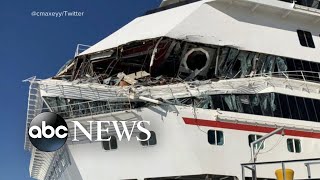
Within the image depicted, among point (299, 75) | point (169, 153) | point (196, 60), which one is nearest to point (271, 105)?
point (299, 75)

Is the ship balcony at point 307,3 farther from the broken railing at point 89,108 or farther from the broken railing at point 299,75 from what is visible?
the broken railing at point 89,108

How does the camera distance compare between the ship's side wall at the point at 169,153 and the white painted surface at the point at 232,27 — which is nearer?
→ the ship's side wall at the point at 169,153

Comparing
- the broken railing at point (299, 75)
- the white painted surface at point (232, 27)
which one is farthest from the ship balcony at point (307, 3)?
the broken railing at point (299, 75)

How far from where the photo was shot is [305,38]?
26.9 metres

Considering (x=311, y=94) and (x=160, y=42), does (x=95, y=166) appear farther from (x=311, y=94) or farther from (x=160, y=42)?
(x=311, y=94)

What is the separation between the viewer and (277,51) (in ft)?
81.8

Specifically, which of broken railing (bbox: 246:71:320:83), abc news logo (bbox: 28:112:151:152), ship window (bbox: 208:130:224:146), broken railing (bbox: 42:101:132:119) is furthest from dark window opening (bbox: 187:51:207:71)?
abc news logo (bbox: 28:112:151:152)

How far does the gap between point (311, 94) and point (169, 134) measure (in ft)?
26.8

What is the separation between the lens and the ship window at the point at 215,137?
795 inches

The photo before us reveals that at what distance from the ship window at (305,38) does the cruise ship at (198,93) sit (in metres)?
0.07

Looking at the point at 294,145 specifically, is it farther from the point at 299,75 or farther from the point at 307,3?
the point at 307,3

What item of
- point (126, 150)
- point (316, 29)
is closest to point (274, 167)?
point (126, 150)

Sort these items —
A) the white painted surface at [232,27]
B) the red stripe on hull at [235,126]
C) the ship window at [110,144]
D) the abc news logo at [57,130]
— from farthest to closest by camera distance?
the white painted surface at [232,27]
the ship window at [110,144]
the red stripe on hull at [235,126]
the abc news logo at [57,130]

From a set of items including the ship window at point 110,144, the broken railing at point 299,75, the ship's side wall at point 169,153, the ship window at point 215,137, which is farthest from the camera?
the broken railing at point 299,75
